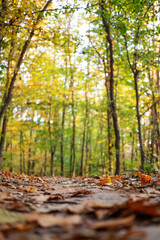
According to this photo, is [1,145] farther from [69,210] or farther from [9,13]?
[69,210]

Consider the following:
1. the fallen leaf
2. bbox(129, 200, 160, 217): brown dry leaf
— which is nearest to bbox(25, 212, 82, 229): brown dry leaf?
the fallen leaf

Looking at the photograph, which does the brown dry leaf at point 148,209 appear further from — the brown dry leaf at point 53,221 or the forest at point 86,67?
the forest at point 86,67

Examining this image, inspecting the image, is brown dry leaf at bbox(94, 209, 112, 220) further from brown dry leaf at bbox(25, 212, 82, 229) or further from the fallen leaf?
the fallen leaf

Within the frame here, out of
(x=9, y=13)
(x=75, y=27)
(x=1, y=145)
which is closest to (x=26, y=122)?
(x=1, y=145)

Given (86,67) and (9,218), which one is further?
(86,67)

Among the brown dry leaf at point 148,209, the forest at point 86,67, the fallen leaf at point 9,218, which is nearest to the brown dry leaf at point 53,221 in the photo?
the fallen leaf at point 9,218

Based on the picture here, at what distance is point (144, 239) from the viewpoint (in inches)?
35.8

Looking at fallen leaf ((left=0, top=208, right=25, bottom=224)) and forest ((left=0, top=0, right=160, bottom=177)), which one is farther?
forest ((left=0, top=0, right=160, bottom=177))

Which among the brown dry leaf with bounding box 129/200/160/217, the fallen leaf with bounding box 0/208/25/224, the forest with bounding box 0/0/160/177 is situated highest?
the forest with bounding box 0/0/160/177

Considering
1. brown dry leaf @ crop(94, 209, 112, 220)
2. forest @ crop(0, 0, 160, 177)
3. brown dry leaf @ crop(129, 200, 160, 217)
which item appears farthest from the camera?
forest @ crop(0, 0, 160, 177)

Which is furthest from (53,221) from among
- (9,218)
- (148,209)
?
(148,209)

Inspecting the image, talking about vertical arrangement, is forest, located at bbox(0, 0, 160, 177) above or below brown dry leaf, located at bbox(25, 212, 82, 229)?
above

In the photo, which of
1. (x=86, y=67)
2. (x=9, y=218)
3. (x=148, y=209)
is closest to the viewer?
(x=148, y=209)

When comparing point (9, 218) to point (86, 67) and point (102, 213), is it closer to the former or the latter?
point (102, 213)
